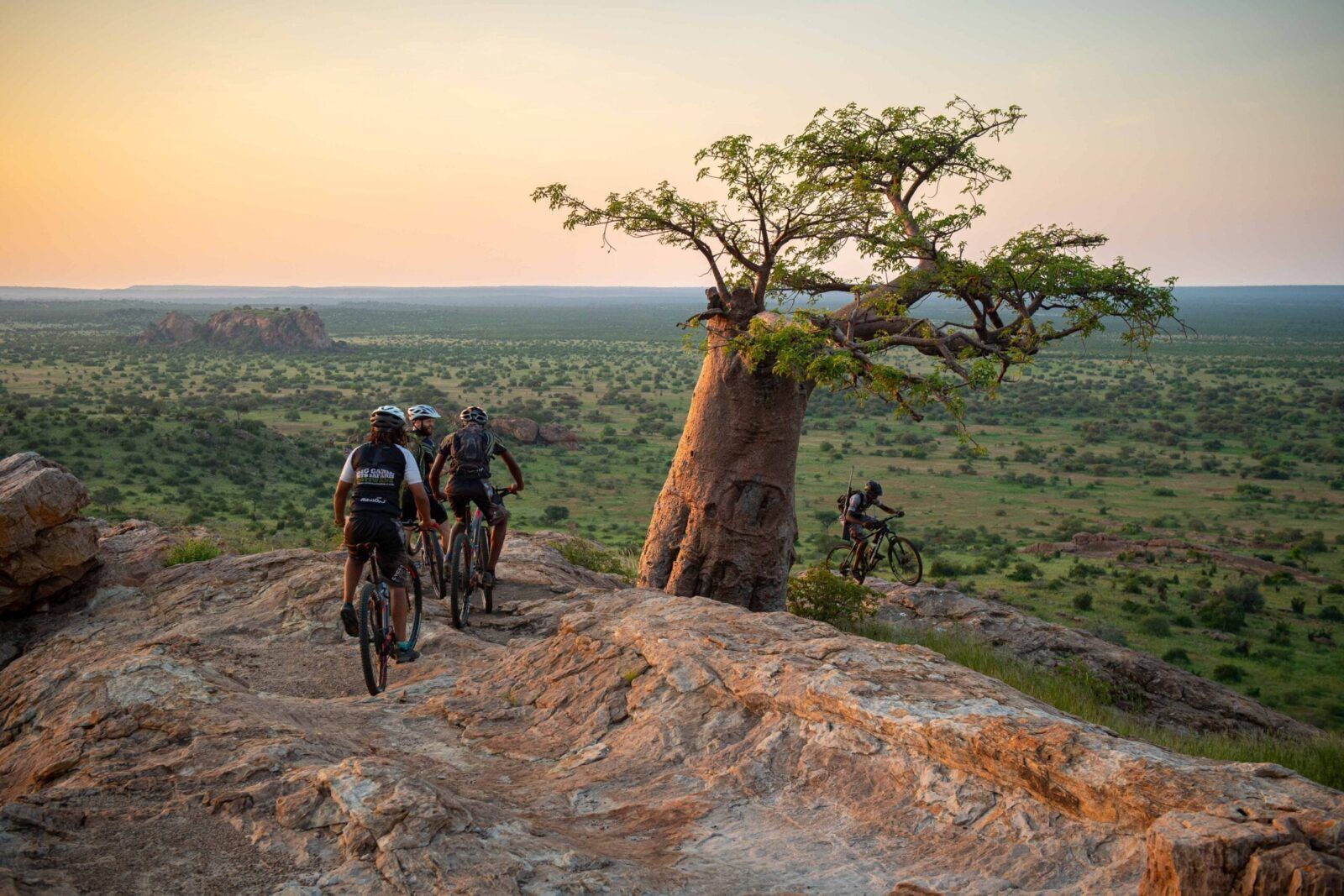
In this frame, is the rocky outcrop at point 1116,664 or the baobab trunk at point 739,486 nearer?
the baobab trunk at point 739,486

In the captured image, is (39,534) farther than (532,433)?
No

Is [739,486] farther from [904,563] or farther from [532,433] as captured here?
[532,433]

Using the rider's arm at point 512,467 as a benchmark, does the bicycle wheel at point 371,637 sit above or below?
below

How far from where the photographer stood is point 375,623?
23.5 feet

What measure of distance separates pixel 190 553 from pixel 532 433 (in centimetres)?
2747

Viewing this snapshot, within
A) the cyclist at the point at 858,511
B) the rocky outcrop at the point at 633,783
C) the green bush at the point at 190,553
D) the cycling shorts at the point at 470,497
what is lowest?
the green bush at the point at 190,553

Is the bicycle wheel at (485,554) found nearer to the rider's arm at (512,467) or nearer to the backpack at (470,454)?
the rider's arm at (512,467)

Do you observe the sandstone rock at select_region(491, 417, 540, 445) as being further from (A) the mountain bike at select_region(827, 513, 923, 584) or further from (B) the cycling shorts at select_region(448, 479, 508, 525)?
(B) the cycling shorts at select_region(448, 479, 508, 525)

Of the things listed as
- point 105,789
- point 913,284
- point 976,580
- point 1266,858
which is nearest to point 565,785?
point 105,789

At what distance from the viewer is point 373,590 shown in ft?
23.1

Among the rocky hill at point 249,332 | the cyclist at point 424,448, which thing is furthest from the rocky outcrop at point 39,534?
the rocky hill at point 249,332

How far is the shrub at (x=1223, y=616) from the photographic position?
18.5 meters

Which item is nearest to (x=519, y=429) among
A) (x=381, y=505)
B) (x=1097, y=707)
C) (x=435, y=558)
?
(x=435, y=558)

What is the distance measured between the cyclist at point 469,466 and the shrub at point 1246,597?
16.8 m
